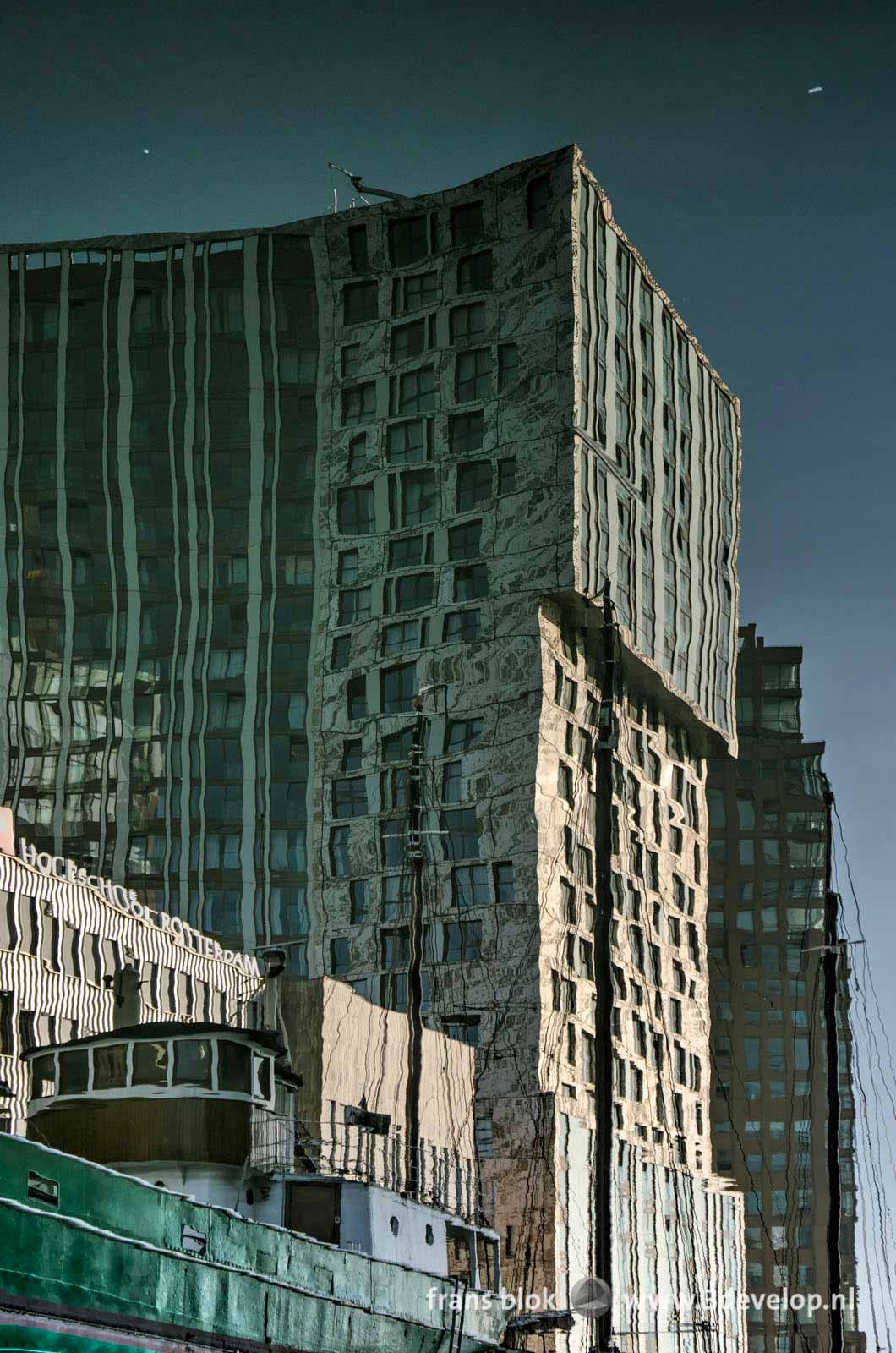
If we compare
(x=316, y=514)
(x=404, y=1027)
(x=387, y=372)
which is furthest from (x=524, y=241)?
(x=404, y=1027)

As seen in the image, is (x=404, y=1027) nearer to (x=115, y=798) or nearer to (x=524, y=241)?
(x=115, y=798)

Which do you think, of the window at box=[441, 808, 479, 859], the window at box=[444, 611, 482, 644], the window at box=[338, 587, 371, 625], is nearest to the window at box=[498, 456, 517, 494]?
the window at box=[444, 611, 482, 644]

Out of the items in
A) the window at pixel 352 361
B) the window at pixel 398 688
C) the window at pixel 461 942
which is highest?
the window at pixel 352 361

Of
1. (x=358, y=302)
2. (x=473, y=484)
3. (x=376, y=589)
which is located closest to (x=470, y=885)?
(x=376, y=589)

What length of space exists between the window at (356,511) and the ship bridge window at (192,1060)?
246 feet

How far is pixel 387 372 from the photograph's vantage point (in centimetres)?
11512

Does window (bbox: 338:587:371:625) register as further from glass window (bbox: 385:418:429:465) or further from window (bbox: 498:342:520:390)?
window (bbox: 498:342:520:390)

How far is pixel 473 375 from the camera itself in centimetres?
11244

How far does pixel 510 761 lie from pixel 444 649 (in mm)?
7972

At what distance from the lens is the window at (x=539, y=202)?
11106 centimetres

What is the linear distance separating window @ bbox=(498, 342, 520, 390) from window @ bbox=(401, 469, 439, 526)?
Result: 20.9 feet

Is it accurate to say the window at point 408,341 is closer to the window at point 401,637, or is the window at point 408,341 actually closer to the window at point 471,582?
the window at point 471,582

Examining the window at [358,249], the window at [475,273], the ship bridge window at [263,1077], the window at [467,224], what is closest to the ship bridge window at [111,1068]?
the ship bridge window at [263,1077]

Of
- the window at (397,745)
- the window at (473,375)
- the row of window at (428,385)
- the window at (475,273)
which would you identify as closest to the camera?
the window at (397,745)
